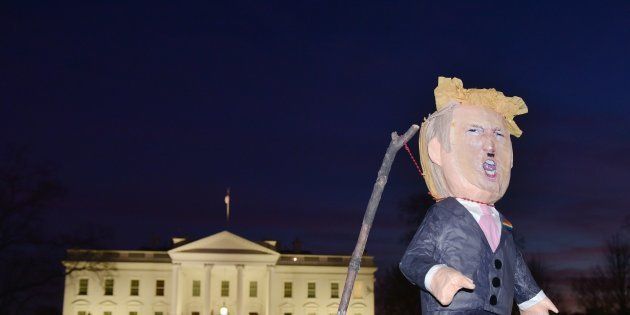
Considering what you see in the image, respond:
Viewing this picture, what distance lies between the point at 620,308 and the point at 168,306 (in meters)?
28.0

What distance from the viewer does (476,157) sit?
4.49 meters

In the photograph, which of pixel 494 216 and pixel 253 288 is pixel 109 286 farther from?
pixel 494 216

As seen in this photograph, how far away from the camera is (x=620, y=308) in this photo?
99.5 ft

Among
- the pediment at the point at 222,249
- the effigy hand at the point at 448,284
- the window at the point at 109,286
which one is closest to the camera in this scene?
the effigy hand at the point at 448,284

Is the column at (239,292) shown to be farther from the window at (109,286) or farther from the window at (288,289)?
the window at (109,286)

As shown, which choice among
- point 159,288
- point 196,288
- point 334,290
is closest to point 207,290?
point 196,288

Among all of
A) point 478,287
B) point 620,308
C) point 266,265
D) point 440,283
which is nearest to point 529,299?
point 478,287

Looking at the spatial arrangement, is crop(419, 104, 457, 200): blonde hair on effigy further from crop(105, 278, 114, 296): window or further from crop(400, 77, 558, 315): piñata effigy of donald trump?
crop(105, 278, 114, 296): window

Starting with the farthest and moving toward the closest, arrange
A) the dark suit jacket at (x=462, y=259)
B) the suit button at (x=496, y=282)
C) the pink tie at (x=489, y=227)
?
the pink tie at (x=489, y=227), the suit button at (x=496, y=282), the dark suit jacket at (x=462, y=259)

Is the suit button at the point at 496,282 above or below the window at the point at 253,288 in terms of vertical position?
below

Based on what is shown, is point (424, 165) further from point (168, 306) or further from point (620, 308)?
point (168, 306)

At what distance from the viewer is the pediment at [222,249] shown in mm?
44375

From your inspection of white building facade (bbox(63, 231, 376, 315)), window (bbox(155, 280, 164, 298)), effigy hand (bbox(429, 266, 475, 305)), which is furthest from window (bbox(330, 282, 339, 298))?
effigy hand (bbox(429, 266, 475, 305))

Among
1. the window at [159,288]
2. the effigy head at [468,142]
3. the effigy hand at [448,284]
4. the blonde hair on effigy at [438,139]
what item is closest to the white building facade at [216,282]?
the window at [159,288]
